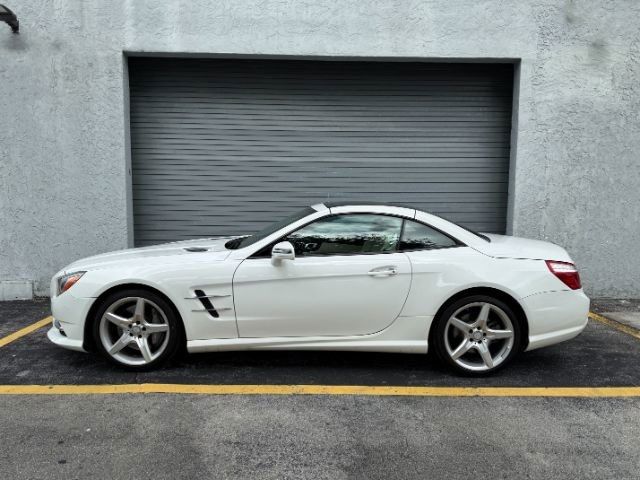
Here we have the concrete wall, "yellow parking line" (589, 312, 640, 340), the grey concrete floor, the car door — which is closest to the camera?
the grey concrete floor

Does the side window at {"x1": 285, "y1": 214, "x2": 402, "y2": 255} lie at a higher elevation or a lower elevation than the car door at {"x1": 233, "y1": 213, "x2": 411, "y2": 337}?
higher

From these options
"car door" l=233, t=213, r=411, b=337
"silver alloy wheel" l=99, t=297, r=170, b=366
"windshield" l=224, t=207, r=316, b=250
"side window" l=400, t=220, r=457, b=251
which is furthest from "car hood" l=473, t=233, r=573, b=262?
Result: "silver alloy wheel" l=99, t=297, r=170, b=366

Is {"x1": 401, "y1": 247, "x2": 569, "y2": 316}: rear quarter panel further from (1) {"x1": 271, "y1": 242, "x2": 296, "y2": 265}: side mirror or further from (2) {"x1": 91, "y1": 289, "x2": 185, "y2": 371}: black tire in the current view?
(2) {"x1": 91, "y1": 289, "x2": 185, "y2": 371}: black tire

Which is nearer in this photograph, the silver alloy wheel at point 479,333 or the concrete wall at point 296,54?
the silver alloy wheel at point 479,333

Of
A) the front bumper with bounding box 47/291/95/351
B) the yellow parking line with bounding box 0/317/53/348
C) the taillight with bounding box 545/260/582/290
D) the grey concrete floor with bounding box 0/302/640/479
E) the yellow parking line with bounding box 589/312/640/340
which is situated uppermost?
the taillight with bounding box 545/260/582/290

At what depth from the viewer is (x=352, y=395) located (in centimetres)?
355

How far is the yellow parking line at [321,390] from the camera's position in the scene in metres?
3.58

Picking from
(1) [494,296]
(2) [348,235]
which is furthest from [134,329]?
(1) [494,296]

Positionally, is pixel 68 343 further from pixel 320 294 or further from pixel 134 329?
pixel 320 294

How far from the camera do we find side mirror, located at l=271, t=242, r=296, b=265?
3.70 m

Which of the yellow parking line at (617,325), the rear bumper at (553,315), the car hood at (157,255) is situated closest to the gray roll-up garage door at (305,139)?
the yellow parking line at (617,325)

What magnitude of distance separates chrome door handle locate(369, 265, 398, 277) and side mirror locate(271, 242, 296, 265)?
63 cm

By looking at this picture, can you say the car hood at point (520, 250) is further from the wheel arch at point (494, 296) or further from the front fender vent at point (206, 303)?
the front fender vent at point (206, 303)

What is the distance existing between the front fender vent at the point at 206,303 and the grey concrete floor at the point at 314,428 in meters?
0.51
